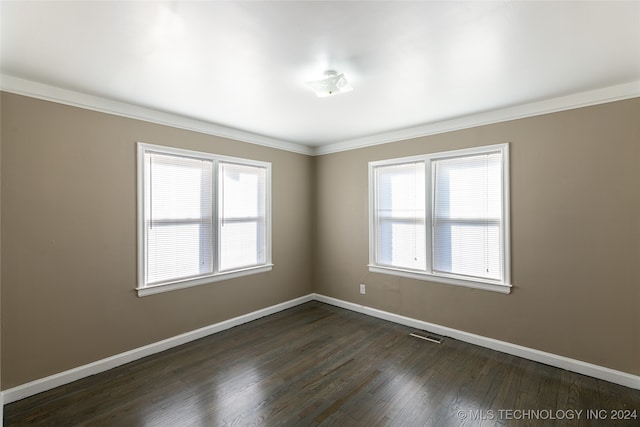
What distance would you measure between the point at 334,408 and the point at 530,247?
2443 millimetres

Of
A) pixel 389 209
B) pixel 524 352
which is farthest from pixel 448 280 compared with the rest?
pixel 389 209

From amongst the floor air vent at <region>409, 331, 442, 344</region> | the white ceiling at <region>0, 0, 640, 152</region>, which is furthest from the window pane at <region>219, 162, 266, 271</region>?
the floor air vent at <region>409, 331, 442, 344</region>

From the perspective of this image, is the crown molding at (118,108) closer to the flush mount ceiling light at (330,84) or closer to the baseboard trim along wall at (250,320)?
the flush mount ceiling light at (330,84)

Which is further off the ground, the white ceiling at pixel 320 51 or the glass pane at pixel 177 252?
the white ceiling at pixel 320 51

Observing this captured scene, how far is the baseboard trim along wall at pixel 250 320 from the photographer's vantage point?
240 centimetres

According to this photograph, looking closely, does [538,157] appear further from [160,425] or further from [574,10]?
[160,425]

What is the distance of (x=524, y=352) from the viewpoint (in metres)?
2.93

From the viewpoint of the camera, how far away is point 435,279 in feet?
11.7

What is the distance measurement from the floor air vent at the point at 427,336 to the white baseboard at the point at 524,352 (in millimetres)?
80

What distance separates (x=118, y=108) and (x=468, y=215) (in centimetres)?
388

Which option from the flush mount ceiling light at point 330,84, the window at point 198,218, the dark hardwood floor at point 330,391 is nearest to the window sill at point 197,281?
the window at point 198,218

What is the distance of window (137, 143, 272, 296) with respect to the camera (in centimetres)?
306

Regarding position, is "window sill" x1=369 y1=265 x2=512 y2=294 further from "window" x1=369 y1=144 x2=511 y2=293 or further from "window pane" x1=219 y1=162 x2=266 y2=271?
"window pane" x1=219 y1=162 x2=266 y2=271

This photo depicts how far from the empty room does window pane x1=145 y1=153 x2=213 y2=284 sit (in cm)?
2
